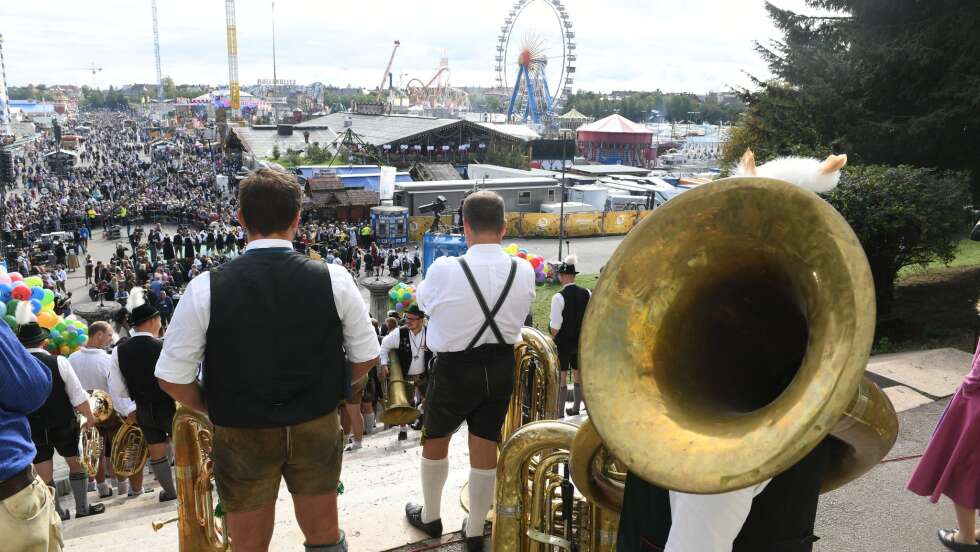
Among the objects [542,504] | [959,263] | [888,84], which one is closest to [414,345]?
[542,504]

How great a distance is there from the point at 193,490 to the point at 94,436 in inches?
105

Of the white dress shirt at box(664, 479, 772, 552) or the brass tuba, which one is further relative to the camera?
the brass tuba

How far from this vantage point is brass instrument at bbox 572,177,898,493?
3.78 ft

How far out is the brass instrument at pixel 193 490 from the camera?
2.64m

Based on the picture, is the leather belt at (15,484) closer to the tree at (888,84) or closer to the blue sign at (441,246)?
the tree at (888,84)

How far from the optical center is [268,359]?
2039mm

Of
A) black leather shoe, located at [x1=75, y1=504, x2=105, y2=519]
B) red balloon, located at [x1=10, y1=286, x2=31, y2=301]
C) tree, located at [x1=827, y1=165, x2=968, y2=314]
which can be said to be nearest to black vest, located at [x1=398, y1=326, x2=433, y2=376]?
black leather shoe, located at [x1=75, y1=504, x2=105, y2=519]

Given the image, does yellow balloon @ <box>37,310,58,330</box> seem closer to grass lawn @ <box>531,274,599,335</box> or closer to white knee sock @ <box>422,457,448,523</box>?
white knee sock @ <box>422,457,448,523</box>

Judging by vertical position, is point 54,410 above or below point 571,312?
below

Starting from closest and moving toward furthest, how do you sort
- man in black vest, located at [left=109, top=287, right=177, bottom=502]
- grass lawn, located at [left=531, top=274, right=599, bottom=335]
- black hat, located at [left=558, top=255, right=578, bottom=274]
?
man in black vest, located at [left=109, top=287, right=177, bottom=502] → black hat, located at [left=558, top=255, right=578, bottom=274] → grass lawn, located at [left=531, top=274, right=599, bottom=335]

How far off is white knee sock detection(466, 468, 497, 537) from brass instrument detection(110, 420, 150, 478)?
2995 millimetres

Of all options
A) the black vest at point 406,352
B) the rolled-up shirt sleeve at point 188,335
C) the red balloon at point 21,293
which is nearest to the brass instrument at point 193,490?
the rolled-up shirt sleeve at point 188,335

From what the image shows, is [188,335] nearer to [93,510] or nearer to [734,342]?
[734,342]

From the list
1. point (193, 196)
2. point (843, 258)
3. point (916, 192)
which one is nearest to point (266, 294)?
point (843, 258)
